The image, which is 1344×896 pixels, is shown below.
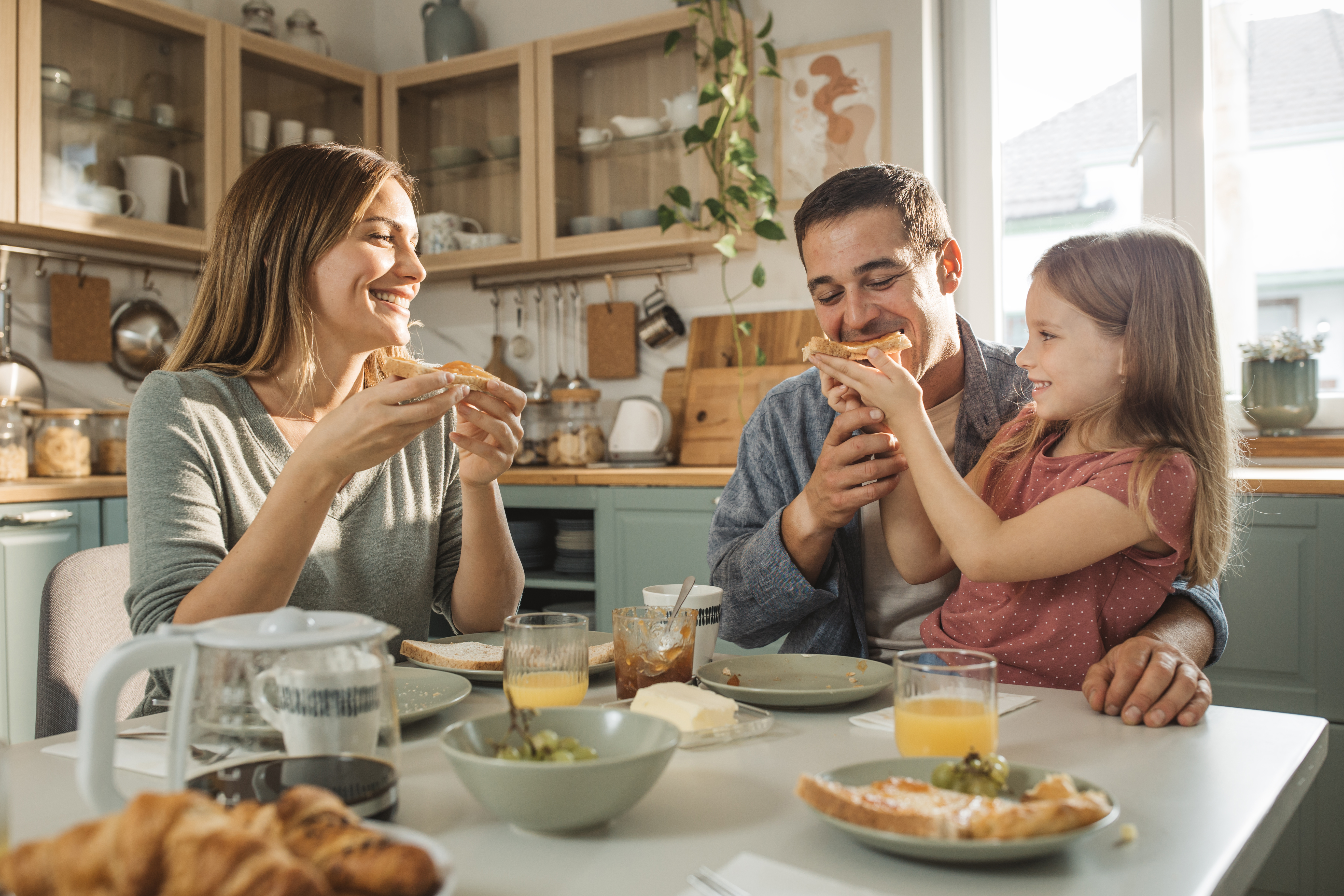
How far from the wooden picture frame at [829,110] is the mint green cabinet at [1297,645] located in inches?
63.6

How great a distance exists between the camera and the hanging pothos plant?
3.15 meters

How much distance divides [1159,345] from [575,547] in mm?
2102

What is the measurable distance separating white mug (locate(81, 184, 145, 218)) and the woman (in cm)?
188

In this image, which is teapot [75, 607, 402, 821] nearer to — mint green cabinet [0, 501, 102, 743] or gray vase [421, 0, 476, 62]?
mint green cabinet [0, 501, 102, 743]

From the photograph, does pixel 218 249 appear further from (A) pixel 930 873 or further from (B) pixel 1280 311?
(B) pixel 1280 311

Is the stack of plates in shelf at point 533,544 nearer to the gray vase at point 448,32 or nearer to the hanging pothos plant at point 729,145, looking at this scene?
the hanging pothos plant at point 729,145

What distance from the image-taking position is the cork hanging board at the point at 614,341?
366 centimetres

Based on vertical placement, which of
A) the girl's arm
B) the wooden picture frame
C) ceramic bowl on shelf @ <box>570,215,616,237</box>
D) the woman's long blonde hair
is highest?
the wooden picture frame

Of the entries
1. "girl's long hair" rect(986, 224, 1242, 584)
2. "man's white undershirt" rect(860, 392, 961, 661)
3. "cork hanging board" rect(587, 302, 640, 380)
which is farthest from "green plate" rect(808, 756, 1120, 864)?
"cork hanging board" rect(587, 302, 640, 380)

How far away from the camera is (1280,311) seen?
9.32 feet

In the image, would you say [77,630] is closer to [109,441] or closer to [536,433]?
[109,441]

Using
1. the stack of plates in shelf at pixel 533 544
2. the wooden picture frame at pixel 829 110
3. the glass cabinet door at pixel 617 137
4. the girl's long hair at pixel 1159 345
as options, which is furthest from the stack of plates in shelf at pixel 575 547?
the girl's long hair at pixel 1159 345

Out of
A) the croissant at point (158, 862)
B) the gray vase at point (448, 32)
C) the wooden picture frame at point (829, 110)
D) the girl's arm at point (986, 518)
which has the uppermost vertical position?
the gray vase at point (448, 32)

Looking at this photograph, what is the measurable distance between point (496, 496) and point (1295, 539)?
5.70 ft
